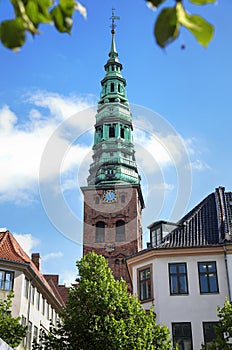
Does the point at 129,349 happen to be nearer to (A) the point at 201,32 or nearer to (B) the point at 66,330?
(B) the point at 66,330

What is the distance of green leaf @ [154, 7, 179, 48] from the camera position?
2340 mm

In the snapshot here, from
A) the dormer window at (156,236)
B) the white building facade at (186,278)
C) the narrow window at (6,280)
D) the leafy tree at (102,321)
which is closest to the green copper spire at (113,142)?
the narrow window at (6,280)

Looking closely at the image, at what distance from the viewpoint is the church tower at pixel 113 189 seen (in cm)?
6556

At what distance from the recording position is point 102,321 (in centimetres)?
2564

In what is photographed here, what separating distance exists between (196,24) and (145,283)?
30286 millimetres

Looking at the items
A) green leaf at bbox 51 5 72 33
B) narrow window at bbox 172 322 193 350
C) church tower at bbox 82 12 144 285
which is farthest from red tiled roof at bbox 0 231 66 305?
green leaf at bbox 51 5 72 33

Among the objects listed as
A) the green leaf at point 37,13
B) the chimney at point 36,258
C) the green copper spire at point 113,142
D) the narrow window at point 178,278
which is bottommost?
the green leaf at point 37,13

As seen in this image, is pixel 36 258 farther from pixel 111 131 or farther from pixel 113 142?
pixel 111 131

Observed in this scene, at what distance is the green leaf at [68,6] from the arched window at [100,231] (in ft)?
208

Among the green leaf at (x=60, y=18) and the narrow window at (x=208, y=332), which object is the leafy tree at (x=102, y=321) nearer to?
the narrow window at (x=208, y=332)

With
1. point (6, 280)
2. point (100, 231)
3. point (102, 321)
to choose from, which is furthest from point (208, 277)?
point (100, 231)

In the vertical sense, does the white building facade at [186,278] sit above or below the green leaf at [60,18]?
above

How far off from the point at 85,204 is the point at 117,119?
12048 millimetres

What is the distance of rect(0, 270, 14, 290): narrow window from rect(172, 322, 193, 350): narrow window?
46.9 feet
